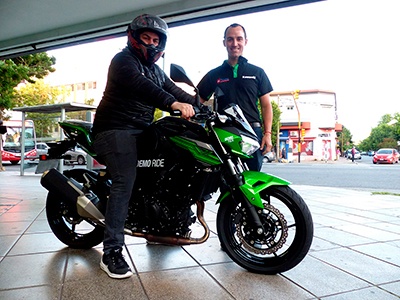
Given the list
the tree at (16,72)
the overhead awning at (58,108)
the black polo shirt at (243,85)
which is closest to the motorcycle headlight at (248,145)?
the black polo shirt at (243,85)

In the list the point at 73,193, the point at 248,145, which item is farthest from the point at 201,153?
the point at 73,193

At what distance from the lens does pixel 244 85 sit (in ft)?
10.2

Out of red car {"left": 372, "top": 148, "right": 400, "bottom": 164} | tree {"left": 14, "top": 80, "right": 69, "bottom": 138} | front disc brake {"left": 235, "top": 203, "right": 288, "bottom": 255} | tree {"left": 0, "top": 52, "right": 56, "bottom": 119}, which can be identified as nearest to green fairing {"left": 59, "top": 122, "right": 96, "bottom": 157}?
front disc brake {"left": 235, "top": 203, "right": 288, "bottom": 255}

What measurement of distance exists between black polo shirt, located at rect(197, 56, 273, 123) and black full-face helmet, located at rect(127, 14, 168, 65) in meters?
0.80

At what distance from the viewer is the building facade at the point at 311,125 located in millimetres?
40906

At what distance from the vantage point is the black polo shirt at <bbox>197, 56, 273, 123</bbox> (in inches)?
122

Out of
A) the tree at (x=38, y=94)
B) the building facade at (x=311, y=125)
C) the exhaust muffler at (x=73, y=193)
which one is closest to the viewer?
the exhaust muffler at (x=73, y=193)

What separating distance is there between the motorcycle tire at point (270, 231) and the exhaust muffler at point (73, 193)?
3.45ft

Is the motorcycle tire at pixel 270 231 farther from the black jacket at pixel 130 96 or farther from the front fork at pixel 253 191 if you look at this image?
the black jacket at pixel 130 96

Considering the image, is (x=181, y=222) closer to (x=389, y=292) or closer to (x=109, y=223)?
(x=109, y=223)

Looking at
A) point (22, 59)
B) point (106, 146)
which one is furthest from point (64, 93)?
point (106, 146)

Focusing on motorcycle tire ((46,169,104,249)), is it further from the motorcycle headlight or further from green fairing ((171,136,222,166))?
the motorcycle headlight

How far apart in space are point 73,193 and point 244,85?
71.3 inches

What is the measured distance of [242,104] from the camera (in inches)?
122
